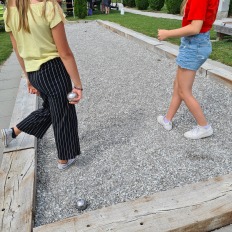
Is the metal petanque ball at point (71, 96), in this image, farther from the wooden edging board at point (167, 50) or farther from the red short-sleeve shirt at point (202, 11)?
the wooden edging board at point (167, 50)

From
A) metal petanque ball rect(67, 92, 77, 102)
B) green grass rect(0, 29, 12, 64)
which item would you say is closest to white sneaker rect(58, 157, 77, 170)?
metal petanque ball rect(67, 92, 77, 102)

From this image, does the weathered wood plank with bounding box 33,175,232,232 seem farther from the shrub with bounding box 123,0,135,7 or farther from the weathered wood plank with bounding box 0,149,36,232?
the shrub with bounding box 123,0,135,7

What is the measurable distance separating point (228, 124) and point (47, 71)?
214 centimetres

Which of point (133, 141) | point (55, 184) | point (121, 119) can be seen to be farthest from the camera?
point (121, 119)

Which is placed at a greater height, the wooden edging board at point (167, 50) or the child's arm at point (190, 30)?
the child's arm at point (190, 30)

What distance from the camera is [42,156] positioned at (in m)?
3.00

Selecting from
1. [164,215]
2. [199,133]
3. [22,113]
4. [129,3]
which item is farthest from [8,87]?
[129,3]

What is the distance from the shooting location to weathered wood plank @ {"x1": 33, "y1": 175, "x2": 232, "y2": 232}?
191cm

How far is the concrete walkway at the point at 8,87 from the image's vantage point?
4054mm

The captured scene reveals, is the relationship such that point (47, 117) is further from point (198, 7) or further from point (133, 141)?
point (198, 7)

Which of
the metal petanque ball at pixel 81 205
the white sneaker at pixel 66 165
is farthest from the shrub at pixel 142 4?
the metal petanque ball at pixel 81 205

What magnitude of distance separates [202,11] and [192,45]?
0.35m

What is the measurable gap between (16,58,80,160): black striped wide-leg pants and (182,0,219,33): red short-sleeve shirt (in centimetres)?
112

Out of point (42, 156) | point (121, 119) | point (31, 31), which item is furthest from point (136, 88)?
point (31, 31)
